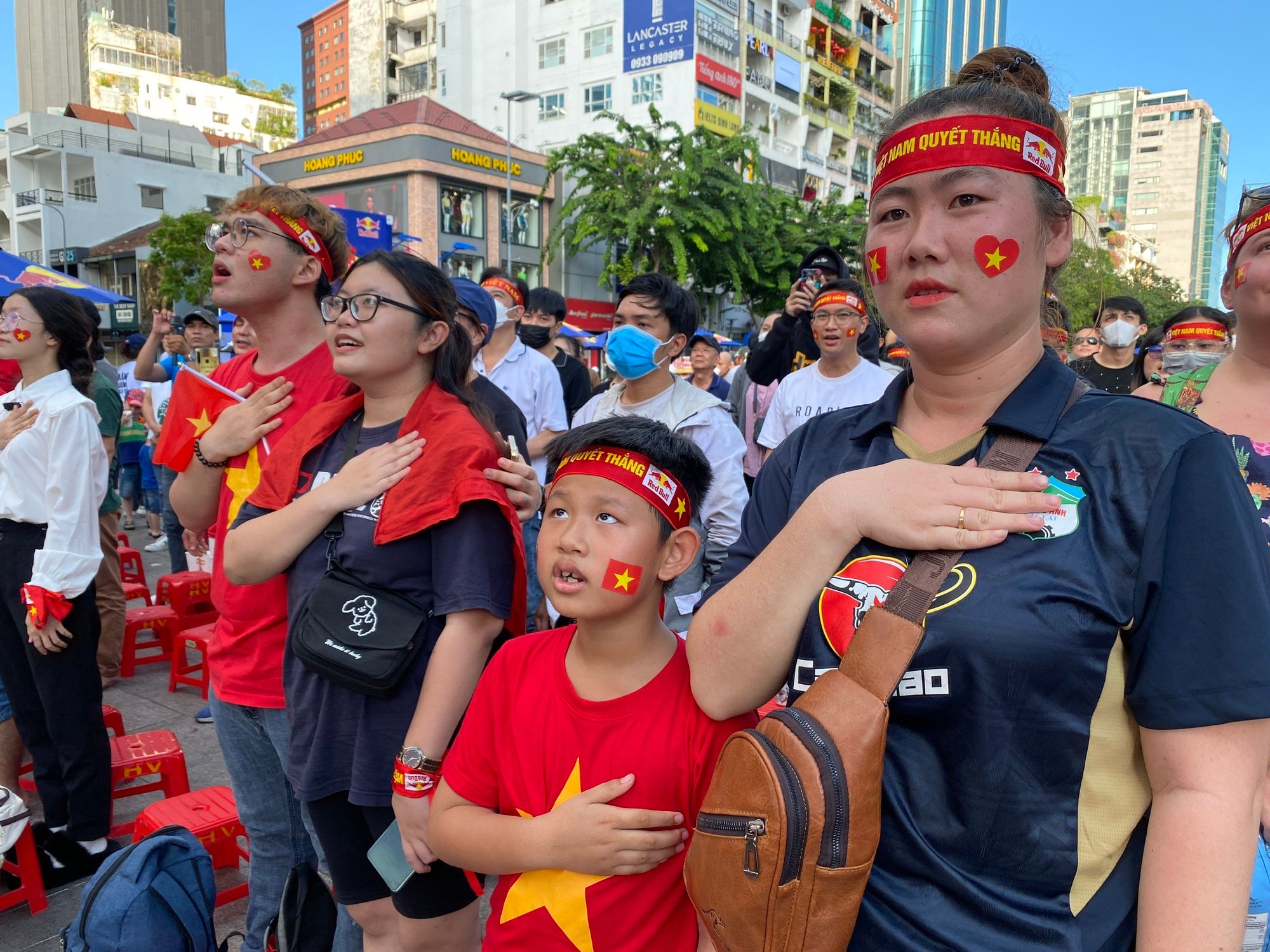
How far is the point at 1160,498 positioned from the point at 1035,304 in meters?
0.36

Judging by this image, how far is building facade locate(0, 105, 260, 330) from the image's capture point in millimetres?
41312

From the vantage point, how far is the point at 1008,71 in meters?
1.48

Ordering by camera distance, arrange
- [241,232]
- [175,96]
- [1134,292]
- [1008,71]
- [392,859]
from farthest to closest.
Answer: [175,96]
[1134,292]
[241,232]
[392,859]
[1008,71]

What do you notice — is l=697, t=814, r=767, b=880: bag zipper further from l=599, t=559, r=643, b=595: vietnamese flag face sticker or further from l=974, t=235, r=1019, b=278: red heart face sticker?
l=974, t=235, r=1019, b=278: red heart face sticker

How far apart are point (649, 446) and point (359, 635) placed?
0.81 meters

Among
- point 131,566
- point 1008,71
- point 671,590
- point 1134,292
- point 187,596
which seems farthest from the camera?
point 1134,292

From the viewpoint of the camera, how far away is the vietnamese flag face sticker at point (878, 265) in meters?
1.33

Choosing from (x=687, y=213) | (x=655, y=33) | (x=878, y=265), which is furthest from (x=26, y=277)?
(x=655, y=33)

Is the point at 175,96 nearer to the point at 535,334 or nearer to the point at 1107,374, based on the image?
the point at 535,334

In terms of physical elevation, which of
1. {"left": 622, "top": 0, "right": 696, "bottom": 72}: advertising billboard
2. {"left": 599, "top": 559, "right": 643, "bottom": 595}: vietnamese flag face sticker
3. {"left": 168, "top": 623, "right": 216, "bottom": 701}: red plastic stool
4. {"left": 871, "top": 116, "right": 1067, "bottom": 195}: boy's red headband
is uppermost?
{"left": 622, "top": 0, "right": 696, "bottom": 72}: advertising billboard

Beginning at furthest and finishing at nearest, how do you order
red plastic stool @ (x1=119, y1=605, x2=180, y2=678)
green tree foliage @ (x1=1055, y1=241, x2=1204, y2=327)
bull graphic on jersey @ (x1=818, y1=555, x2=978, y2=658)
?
green tree foliage @ (x1=1055, y1=241, x2=1204, y2=327)
red plastic stool @ (x1=119, y1=605, x2=180, y2=678)
bull graphic on jersey @ (x1=818, y1=555, x2=978, y2=658)

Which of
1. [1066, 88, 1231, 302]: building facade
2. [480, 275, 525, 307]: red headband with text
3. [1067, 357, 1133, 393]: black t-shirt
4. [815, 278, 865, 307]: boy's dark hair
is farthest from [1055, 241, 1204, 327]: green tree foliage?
[1066, 88, 1231, 302]: building facade

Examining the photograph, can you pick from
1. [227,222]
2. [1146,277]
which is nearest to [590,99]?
[1146,277]

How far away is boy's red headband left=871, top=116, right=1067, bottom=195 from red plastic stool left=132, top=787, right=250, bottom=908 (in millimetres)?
3223
